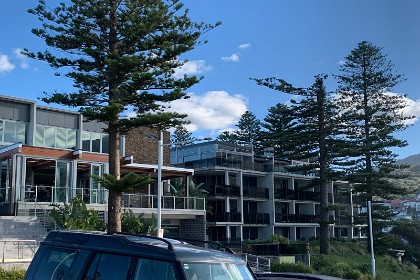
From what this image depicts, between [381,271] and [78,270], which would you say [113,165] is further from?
[381,271]

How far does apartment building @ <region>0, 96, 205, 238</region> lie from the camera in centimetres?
2984

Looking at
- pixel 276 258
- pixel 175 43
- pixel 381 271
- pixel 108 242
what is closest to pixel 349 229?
pixel 381 271

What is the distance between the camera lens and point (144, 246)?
18.2 feet

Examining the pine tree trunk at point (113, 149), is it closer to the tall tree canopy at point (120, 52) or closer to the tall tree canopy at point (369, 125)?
the tall tree canopy at point (120, 52)

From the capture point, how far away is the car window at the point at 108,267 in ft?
18.0

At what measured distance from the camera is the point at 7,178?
1199 inches

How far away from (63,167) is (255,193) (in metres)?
24.0

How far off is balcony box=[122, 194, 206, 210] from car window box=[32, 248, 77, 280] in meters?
27.0

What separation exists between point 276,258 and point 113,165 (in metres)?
14.6

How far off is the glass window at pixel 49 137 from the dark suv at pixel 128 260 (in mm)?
30499

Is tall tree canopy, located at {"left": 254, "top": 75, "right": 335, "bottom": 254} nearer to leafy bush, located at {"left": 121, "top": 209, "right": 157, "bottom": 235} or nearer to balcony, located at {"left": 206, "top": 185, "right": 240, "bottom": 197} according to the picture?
balcony, located at {"left": 206, "top": 185, "right": 240, "bottom": 197}

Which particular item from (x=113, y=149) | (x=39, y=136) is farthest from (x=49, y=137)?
(x=113, y=149)

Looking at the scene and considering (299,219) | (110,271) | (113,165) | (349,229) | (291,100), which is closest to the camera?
(110,271)

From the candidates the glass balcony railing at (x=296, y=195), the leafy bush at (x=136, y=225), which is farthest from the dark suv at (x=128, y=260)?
the glass balcony railing at (x=296, y=195)
